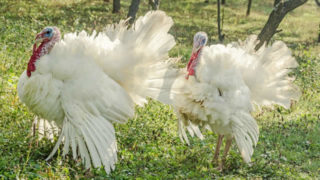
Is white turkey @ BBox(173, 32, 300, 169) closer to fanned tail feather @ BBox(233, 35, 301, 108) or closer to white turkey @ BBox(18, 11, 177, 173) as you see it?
fanned tail feather @ BBox(233, 35, 301, 108)

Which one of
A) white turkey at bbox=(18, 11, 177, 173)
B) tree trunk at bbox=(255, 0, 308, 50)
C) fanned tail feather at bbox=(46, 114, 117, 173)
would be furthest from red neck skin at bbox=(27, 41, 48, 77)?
tree trunk at bbox=(255, 0, 308, 50)

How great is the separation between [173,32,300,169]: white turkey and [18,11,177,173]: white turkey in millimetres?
350

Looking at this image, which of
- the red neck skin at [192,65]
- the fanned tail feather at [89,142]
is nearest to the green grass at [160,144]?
the fanned tail feather at [89,142]

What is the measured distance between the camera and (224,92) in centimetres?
604

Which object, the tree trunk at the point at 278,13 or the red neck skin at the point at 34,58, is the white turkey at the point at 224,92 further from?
the tree trunk at the point at 278,13

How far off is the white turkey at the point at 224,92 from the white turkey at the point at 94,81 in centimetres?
35

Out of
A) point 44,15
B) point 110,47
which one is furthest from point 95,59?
point 44,15

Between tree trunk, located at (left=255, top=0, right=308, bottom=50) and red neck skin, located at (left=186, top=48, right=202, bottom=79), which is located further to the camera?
tree trunk, located at (left=255, top=0, right=308, bottom=50)

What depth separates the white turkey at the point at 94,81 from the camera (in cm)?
537

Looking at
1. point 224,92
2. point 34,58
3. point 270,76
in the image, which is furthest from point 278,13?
point 34,58

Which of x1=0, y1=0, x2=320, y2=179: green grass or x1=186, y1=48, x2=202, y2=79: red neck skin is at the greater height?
x1=186, y1=48, x2=202, y2=79: red neck skin

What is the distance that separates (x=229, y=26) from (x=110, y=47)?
14.5 metres

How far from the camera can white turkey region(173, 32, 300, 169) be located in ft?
19.7

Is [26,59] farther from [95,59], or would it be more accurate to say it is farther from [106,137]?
[106,137]
